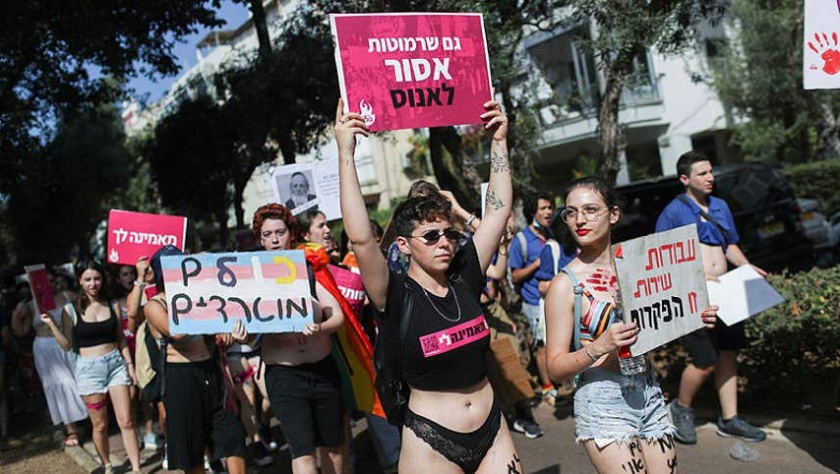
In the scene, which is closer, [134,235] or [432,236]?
[432,236]

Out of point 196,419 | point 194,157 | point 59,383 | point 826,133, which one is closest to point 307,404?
point 196,419

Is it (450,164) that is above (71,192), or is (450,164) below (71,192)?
below

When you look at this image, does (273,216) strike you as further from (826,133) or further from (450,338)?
(826,133)

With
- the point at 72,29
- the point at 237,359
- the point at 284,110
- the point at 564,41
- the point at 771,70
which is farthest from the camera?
the point at 564,41

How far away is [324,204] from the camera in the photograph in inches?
336

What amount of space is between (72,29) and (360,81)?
11.0 metres

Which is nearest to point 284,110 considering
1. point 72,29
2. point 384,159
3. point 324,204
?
point 72,29

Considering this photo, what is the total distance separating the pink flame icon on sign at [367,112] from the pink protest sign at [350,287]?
67.4 inches

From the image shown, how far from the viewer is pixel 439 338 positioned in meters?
3.34

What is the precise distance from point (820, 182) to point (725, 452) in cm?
1456

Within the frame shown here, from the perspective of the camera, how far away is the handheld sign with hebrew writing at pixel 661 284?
10.2ft

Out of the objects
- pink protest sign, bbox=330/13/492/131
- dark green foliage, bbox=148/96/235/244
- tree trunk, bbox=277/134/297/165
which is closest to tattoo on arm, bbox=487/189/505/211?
pink protest sign, bbox=330/13/492/131

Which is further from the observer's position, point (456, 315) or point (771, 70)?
point (771, 70)

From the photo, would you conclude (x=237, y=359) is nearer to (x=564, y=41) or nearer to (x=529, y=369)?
(x=529, y=369)
